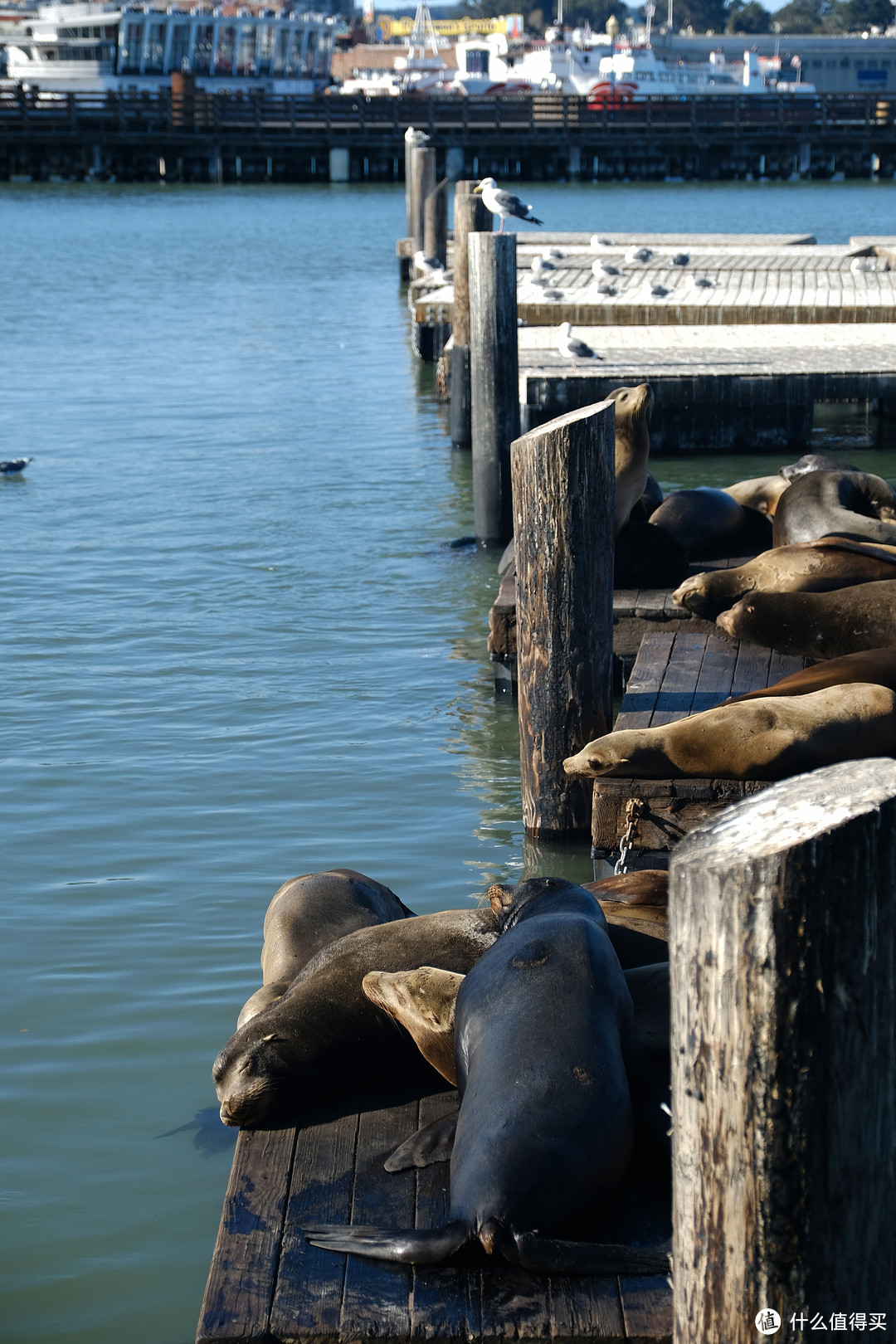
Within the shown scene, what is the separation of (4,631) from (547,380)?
15.8 ft

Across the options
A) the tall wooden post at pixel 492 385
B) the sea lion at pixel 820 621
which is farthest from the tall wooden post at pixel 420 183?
the sea lion at pixel 820 621

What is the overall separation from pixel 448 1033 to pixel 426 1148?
10.9 inches

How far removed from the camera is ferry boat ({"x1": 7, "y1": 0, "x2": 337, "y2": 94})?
74.0 meters

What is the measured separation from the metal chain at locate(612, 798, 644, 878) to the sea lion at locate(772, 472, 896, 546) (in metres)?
2.19

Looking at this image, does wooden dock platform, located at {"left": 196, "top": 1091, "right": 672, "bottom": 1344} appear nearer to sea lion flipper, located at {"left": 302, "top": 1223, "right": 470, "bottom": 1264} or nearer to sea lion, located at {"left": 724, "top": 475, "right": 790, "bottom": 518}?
sea lion flipper, located at {"left": 302, "top": 1223, "right": 470, "bottom": 1264}

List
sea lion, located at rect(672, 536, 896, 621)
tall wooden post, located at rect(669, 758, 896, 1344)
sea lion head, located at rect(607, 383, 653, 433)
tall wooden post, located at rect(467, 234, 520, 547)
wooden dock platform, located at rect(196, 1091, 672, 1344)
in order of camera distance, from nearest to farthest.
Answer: tall wooden post, located at rect(669, 758, 896, 1344), wooden dock platform, located at rect(196, 1091, 672, 1344), sea lion, located at rect(672, 536, 896, 621), sea lion head, located at rect(607, 383, 653, 433), tall wooden post, located at rect(467, 234, 520, 547)

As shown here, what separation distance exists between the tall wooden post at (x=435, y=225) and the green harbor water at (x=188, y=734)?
11.6 feet

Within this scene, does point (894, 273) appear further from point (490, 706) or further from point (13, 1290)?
point (13, 1290)

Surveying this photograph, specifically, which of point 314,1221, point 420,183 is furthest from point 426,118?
point 314,1221

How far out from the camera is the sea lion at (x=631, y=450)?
23.9 feet

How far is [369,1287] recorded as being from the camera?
274 cm

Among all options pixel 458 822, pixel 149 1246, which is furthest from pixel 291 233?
pixel 149 1246

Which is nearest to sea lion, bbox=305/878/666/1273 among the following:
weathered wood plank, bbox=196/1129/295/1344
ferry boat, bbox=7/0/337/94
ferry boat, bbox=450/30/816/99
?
weathered wood plank, bbox=196/1129/295/1344

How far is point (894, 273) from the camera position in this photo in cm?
1859
